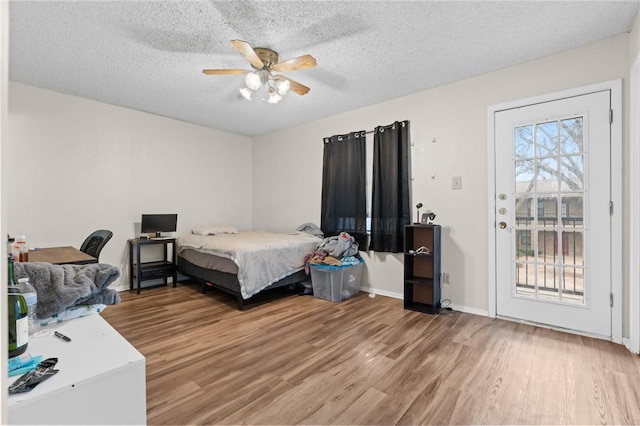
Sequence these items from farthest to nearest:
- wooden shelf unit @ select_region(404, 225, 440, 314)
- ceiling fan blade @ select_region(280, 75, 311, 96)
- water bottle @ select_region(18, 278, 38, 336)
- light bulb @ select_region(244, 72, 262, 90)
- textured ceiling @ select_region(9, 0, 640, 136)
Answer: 1. wooden shelf unit @ select_region(404, 225, 440, 314)
2. ceiling fan blade @ select_region(280, 75, 311, 96)
3. light bulb @ select_region(244, 72, 262, 90)
4. textured ceiling @ select_region(9, 0, 640, 136)
5. water bottle @ select_region(18, 278, 38, 336)

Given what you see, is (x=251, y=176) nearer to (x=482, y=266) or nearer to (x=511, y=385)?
(x=482, y=266)

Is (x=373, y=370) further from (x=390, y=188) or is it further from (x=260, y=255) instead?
(x=390, y=188)

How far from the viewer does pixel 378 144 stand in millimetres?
3916

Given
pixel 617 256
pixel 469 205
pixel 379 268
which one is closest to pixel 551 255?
pixel 617 256

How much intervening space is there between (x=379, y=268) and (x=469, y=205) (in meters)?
1.37

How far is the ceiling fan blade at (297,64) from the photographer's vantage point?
236cm

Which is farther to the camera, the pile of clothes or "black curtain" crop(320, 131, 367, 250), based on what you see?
"black curtain" crop(320, 131, 367, 250)

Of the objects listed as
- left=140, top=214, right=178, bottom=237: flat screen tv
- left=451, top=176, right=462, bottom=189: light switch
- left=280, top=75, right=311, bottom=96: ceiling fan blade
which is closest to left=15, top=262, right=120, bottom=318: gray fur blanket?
left=280, top=75, right=311, bottom=96: ceiling fan blade

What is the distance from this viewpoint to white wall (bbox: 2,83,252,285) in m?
3.45

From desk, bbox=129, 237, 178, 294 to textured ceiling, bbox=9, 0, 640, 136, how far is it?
6.30 feet

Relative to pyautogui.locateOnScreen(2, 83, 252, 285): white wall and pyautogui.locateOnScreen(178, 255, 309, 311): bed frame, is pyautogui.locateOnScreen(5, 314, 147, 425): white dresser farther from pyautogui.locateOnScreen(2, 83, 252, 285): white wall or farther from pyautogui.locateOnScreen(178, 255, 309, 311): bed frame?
pyautogui.locateOnScreen(2, 83, 252, 285): white wall

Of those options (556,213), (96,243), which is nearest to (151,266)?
(96,243)

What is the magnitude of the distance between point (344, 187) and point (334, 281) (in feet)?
4.54

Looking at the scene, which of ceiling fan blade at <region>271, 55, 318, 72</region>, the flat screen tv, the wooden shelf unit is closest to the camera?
ceiling fan blade at <region>271, 55, 318, 72</region>
